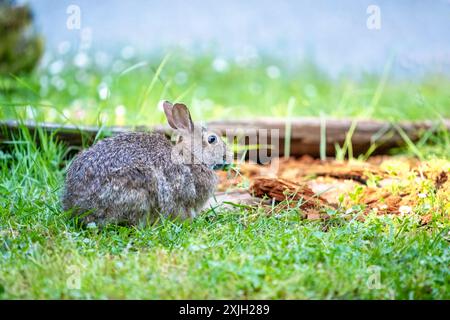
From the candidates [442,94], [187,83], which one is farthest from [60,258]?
[442,94]

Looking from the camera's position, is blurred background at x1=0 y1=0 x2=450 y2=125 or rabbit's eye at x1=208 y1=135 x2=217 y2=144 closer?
rabbit's eye at x1=208 y1=135 x2=217 y2=144

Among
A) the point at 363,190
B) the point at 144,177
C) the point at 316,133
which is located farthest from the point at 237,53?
the point at 144,177

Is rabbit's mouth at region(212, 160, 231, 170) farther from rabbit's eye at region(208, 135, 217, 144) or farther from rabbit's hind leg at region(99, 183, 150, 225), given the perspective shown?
rabbit's hind leg at region(99, 183, 150, 225)

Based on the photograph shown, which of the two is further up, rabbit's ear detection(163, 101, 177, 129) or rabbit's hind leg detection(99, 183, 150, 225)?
rabbit's ear detection(163, 101, 177, 129)

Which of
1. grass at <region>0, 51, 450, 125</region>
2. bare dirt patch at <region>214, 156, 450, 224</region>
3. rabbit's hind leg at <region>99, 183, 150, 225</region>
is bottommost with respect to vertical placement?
bare dirt patch at <region>214, 156, 450, 224</region>

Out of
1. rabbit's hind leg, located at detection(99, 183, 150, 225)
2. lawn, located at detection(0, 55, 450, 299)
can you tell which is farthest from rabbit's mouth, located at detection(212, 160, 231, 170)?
rabbit's hind leg, located at detection(99, 183, 150, 225)

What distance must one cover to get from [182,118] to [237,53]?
6.60m

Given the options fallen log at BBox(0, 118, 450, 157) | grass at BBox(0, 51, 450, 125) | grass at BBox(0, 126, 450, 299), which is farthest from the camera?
grass at BBox(0, 51, 450, 125)

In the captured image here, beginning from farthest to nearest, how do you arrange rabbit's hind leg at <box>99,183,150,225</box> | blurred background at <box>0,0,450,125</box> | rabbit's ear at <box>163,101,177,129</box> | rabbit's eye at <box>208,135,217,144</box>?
blurred background at <box>0,0,450,125</box>
rabbit's eye at <box>208,135,217,144</box>
rabbit's ear at <box>163,101,177,129</box>
rabbit's hind leg at <box>99,183,150,225</box>

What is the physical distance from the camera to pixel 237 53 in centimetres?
1142

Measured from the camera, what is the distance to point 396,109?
8.06 m

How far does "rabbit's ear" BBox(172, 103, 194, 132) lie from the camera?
4.95 meters
